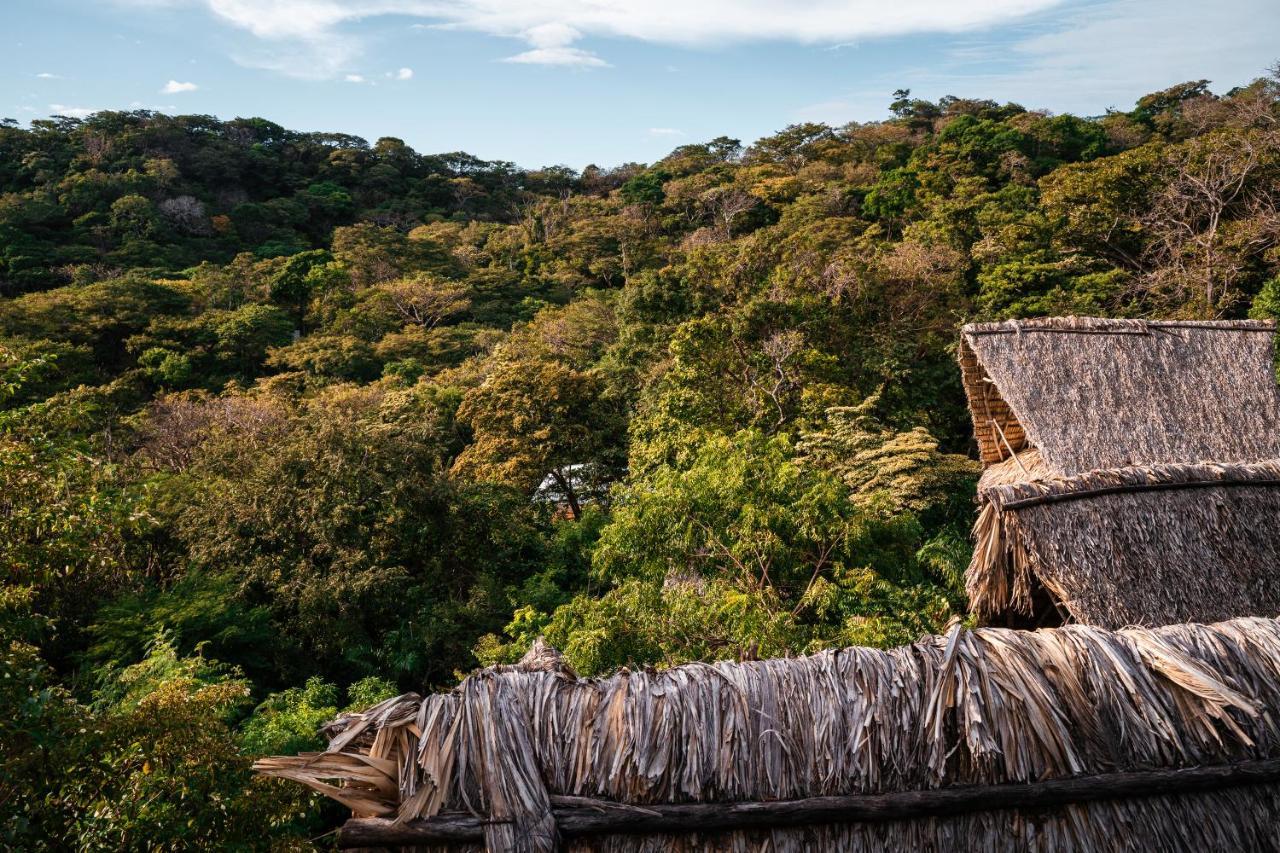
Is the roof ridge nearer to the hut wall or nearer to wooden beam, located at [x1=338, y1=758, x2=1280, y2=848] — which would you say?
the hut wall

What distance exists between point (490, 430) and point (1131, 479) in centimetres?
1234

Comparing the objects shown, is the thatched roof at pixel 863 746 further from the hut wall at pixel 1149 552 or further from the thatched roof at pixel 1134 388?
the thatched roof at pixel 1134 388

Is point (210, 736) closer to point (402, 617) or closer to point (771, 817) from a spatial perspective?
point (771, 817)

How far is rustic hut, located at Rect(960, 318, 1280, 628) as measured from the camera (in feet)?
14.5

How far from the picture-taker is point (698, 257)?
1546 centimetres

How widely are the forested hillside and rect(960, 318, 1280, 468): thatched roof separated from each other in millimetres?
2064

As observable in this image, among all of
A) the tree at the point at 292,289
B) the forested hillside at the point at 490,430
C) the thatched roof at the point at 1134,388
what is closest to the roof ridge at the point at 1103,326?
the thatched roof at the point at 1134,388

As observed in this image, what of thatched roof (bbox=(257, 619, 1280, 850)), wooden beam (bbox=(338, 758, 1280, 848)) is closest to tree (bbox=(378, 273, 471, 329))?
thatched roof (bbox=(257, 619, 1280, 850))

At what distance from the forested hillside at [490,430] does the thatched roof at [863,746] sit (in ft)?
5.55

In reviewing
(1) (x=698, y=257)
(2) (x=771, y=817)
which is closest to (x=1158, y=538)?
(2) (x=771, y=817)

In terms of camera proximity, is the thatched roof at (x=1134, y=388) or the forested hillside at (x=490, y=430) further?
the thatched roof at (x=1134, y=388)

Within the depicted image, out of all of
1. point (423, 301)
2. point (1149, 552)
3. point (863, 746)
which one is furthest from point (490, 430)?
point (423, 301)

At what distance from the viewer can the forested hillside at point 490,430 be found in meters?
3.60

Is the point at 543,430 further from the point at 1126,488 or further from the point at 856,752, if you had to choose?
the point at 856,752
